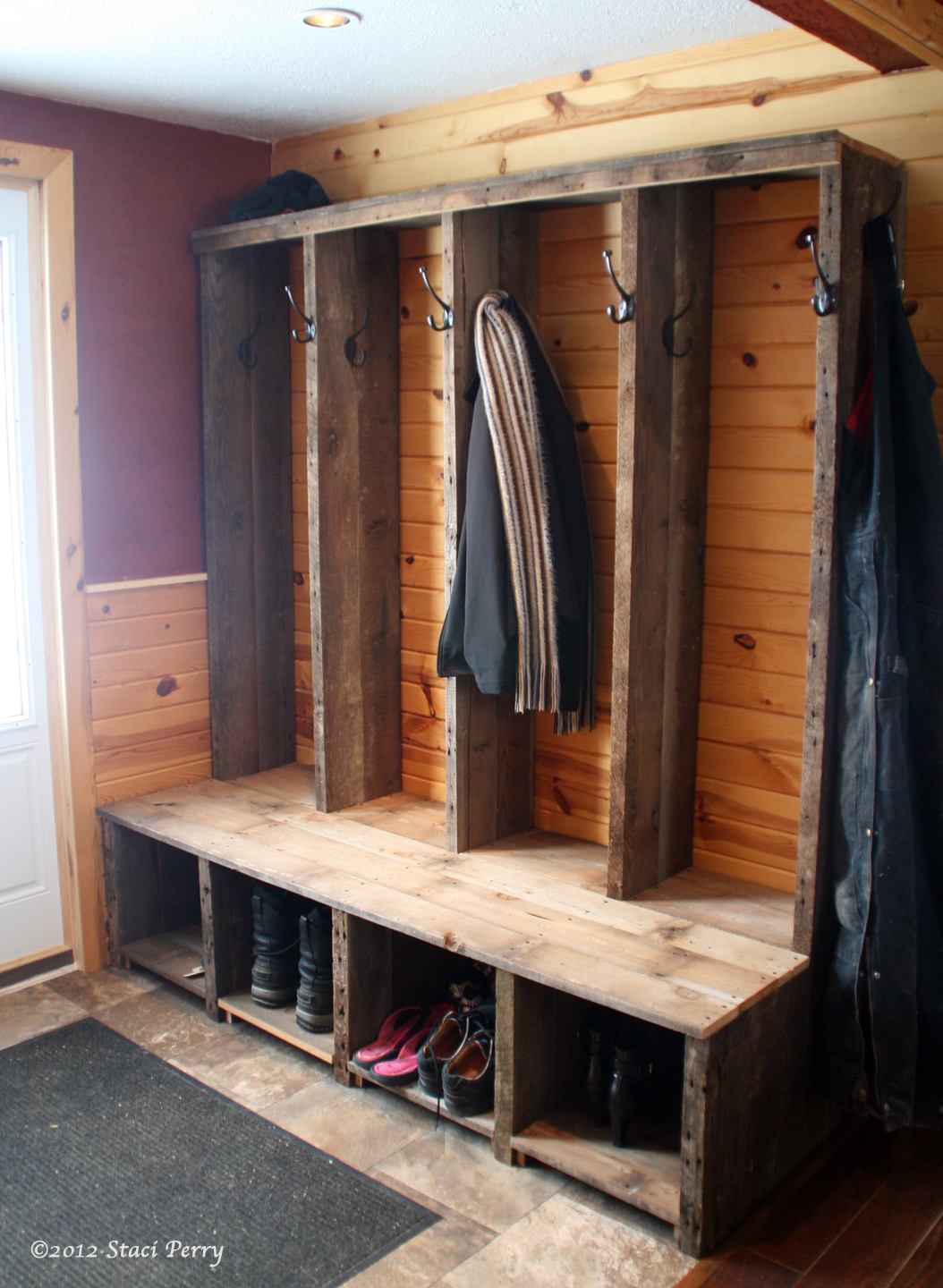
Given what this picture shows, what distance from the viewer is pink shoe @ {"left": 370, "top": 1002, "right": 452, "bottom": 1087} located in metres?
2.55

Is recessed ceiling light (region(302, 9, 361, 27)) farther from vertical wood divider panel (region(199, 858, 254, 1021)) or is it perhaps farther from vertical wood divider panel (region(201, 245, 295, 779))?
vertical wood divider panel (region(199, 858, 254, 1021))

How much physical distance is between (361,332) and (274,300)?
0.50 m

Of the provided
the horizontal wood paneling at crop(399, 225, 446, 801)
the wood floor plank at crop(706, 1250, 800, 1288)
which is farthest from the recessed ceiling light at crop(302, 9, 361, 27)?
the wood floor plank at crop(706, 1250, 800, 1288)

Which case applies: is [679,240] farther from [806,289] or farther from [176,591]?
[176,591]

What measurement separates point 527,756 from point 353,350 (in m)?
1.17

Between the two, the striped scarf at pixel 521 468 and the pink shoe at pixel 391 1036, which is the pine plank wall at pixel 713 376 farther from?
→ the pink shoe at pixel 391 1036

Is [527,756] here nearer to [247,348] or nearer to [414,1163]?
[414,1163]

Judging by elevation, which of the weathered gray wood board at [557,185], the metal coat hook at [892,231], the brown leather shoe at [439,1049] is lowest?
the brown leather shoe at [439,1049]

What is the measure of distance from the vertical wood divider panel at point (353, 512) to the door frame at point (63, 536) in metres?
0.65

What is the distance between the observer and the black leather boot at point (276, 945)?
2898 mm

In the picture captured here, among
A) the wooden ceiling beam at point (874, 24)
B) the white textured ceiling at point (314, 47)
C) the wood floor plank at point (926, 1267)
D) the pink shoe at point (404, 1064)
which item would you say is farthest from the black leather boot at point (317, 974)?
the wooden ceiling beam at point (874, 24)

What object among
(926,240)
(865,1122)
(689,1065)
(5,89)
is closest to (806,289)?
(926,240)

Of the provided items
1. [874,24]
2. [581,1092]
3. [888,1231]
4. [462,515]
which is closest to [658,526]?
[462,515]

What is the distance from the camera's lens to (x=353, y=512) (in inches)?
122
